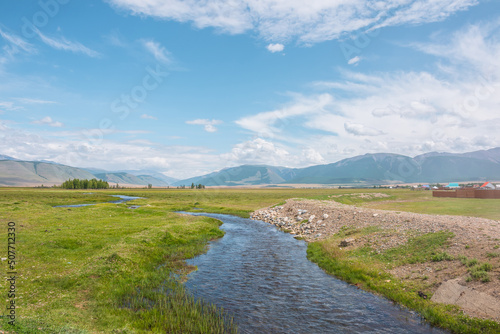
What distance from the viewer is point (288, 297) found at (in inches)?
762

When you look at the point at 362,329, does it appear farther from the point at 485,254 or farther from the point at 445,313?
the point at 485,254

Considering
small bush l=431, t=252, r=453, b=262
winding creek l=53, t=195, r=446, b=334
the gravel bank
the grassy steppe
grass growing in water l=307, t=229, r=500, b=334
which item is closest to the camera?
the grassy steppe

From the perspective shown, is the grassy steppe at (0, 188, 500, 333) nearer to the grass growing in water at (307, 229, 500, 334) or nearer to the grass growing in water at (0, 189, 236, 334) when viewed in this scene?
the grass growing in water at (0, 189, 236, 334)

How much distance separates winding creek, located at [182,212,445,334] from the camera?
1538 centimetres

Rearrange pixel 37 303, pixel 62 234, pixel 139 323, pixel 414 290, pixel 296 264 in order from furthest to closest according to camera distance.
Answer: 1. pixel 62 234
2. pixel 296 264
3. pixel 414 290
4. pixel 37 303
5. pixel 139 323

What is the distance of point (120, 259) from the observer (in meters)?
23.4

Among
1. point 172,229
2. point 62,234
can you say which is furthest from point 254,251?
point 62,234

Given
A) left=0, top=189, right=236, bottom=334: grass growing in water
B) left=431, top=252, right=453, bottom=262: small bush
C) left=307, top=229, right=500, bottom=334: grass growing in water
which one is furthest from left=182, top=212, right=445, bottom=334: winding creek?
left=431, top=252, right=453, bottom=262: small bush

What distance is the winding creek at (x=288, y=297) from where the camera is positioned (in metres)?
15.4

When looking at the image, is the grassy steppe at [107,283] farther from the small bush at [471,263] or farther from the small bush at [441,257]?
the small bush at [471,263]

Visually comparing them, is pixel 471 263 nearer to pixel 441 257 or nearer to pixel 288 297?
pixel 441 257

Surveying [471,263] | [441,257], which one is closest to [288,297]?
[441,257]

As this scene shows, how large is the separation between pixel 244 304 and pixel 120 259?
1263cm

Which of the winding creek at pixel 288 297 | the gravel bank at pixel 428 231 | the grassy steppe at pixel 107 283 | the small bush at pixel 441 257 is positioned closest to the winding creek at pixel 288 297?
the winding creek at pixel 288 297
